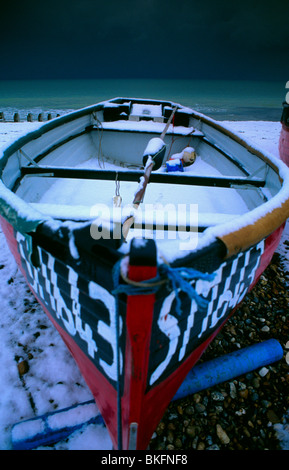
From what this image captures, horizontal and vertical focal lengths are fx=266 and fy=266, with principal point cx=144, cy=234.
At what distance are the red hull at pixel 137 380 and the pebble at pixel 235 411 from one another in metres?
0.34

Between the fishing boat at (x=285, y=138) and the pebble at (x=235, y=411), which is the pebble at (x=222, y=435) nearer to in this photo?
the pebble at (x=235, y=411)

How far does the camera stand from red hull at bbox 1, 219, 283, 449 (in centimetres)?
113

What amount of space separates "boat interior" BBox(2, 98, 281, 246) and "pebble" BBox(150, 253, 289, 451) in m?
1.31

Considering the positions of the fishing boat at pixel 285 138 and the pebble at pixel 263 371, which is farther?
the fishing boat at pixel 285 138

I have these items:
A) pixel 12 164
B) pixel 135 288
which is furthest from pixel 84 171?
pixel 135 288

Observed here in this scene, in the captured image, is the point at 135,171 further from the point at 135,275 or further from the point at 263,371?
the point at 263,371

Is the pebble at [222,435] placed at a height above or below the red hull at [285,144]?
below

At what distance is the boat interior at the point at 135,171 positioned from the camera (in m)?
2.76

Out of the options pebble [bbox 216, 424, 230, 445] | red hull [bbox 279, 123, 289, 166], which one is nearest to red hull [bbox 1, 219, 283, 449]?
pebble [bbox 216, 424, 230, 445]

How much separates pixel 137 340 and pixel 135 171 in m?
2.15

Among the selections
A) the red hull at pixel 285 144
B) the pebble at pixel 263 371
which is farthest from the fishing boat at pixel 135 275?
the red hull at pixel 285 144

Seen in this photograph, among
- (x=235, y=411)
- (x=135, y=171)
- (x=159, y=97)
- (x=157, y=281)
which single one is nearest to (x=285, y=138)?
(x=135, y=171)

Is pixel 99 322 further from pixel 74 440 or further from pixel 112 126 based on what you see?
pixel 112 126

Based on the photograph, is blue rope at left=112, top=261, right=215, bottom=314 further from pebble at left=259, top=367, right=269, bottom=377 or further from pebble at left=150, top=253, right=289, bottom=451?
pebble at left=259, top=367, right=269, bottom=377
